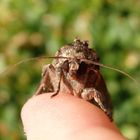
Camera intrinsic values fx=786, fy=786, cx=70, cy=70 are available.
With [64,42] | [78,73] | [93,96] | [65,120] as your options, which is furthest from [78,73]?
[64,42]

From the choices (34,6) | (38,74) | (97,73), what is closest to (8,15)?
(34,6)

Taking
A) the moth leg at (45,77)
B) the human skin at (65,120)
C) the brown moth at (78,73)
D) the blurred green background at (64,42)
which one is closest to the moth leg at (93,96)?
the brown moth at (78,73)

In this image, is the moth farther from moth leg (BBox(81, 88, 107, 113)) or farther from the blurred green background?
the blurred green background

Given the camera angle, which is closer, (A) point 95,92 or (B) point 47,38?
(A) point 95,92

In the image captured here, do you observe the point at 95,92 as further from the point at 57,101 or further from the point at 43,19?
the point at 43,19

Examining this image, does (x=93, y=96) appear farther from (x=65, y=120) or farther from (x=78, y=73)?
(x=65, y=120)

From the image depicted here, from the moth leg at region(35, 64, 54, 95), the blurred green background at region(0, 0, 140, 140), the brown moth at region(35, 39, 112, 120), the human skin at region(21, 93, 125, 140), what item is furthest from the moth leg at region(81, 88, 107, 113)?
the blurred green background at region(0, 0, 140, 140)
